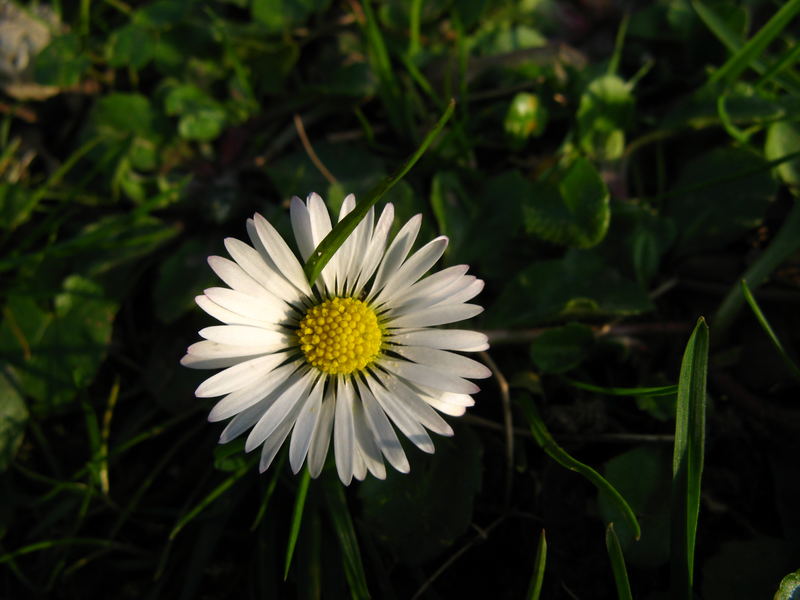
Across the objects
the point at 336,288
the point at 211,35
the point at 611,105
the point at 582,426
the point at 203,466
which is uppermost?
the point at 211,35

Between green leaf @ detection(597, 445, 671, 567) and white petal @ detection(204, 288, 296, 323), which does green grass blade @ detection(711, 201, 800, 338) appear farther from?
white petal @ detection(204, 288, 296, 323)

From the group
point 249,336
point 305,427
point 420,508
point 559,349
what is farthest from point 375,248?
point 420,508

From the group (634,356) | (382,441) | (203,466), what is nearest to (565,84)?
(634,356)

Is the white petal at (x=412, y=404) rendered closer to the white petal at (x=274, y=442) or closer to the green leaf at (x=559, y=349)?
the white petal at (x=274, y=442)

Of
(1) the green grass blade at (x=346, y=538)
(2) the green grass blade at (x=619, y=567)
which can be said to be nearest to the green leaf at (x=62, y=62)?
(1) the green grass blade at (x=346, y=538)

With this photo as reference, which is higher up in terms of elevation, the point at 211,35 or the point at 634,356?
the point at 211,35

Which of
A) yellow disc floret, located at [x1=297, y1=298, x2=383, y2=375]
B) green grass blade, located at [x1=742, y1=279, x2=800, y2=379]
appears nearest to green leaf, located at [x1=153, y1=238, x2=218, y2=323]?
yellow disc floret, located at [x1=297, y1=298, x2=383, y2=375]

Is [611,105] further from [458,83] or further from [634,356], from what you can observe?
[634,356]
